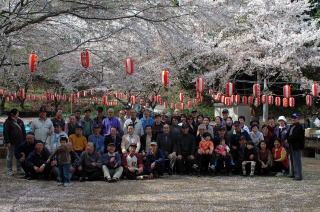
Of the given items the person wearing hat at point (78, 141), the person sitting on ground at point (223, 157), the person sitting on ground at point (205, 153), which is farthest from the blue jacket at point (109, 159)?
the person sitting on ground at point (223, 157)

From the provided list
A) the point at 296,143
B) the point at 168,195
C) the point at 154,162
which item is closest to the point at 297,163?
the point at 296,143

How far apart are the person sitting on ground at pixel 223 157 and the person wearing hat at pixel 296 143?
3.74ft

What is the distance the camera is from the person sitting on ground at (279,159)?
7.27 meters

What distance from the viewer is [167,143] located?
736cm

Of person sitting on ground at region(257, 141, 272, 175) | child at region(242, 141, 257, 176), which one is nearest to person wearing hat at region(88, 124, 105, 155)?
child at region(242, 141, 257, 176)

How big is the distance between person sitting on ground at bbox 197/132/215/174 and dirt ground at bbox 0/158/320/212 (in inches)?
23.1

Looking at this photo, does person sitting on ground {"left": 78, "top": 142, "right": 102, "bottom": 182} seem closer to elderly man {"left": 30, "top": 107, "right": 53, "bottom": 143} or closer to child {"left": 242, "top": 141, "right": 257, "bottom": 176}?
elderly man {"left": 30, "top": 107, "right": 53, "bottom": 143}

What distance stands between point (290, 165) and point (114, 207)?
3.88m

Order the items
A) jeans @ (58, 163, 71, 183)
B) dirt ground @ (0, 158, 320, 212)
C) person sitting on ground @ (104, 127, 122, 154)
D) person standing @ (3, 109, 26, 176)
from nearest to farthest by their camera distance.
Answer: dirt ground @ (0, 158, 320, 212)
jeans @ (58, 163, 71, 183)
person standing @ (3, 109, 26, 176)
person sitting on ground @ (104, 127, 122, 154)

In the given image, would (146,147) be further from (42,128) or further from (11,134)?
(11,134)

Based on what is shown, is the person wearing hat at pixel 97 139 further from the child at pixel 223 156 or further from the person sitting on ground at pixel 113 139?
the child at pixel 223 156

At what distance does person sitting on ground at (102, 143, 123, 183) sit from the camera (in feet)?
21.4

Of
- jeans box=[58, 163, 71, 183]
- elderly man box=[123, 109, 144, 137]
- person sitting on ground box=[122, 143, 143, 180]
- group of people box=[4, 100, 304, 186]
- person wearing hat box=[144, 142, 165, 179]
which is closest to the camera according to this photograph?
jeans box=[58, 163, 71, 183]

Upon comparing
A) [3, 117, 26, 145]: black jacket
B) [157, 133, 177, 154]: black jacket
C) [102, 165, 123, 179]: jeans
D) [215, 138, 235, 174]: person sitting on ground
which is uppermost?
[3, 117, 26, 145]: black jacket
